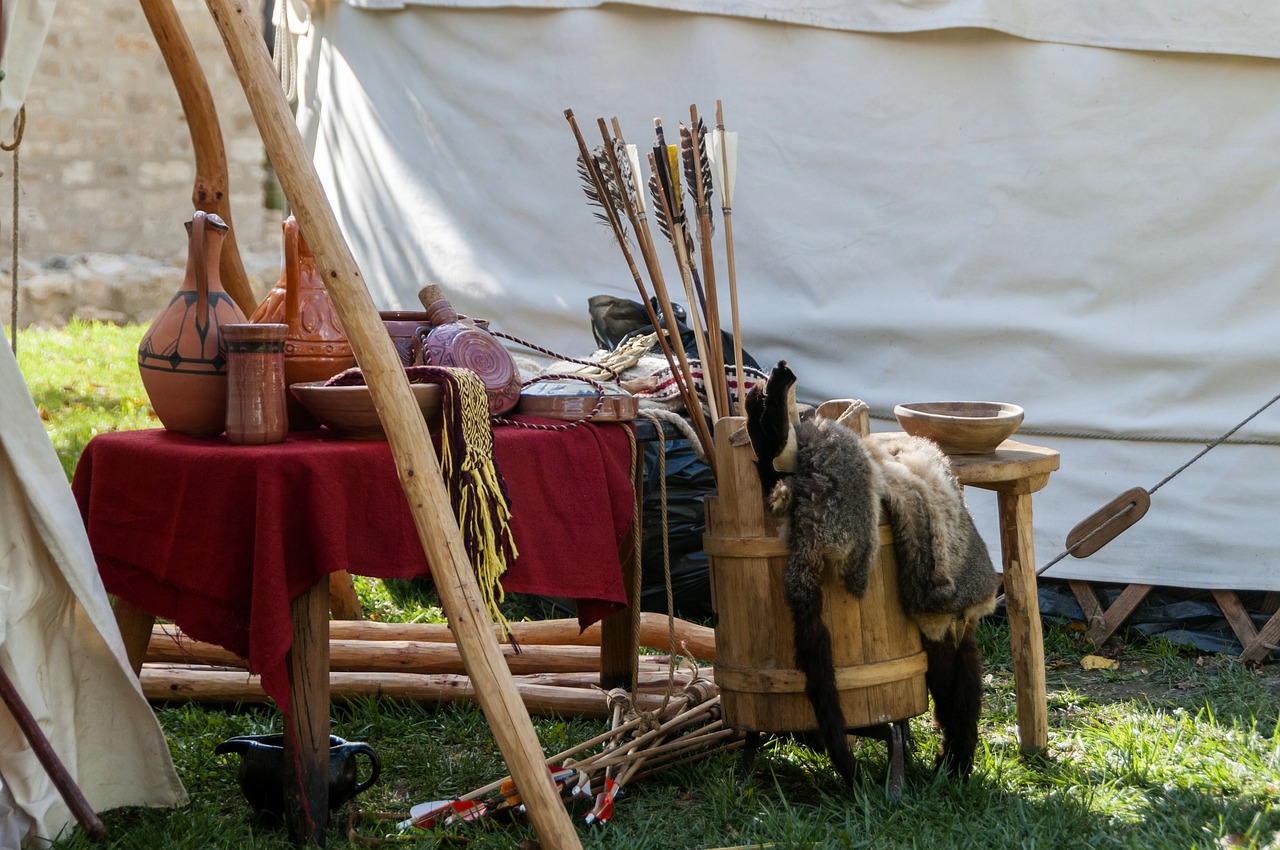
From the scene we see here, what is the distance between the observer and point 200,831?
252 cm

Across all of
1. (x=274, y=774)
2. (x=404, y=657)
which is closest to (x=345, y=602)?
(x=404, y=657)

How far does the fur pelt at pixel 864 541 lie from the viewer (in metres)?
2.46

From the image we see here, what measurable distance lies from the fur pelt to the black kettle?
3.16 ft

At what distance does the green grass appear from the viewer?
8.07 ft

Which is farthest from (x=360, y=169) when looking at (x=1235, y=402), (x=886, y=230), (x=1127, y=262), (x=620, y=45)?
(x=1235, y=402)

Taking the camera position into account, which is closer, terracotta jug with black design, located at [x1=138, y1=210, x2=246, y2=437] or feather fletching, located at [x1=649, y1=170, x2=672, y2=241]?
terracotta jug with black design, located at [x1=138, y1=210, x2=246, y2=437]

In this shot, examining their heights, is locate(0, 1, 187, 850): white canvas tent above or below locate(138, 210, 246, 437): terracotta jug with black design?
below

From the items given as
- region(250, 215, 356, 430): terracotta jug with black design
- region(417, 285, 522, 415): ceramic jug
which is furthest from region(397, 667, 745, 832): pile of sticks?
region(250, 215, 356, 430): terracotta jug with black design

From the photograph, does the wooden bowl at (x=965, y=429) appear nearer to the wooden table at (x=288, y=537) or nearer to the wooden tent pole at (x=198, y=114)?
the wooden table at (x=288, y=537)

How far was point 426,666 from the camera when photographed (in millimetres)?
3465

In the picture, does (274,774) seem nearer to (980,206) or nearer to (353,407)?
(353,407)

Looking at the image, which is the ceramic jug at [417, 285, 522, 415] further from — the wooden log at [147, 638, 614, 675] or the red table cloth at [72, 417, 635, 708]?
the wooden log at [147, 638, 614, 675]

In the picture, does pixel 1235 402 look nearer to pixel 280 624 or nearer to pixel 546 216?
pixel 546 216

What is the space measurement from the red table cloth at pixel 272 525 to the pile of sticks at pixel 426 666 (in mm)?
784
